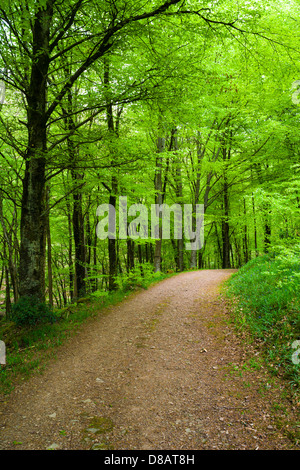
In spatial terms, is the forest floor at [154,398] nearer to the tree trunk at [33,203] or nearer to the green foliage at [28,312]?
the green foliage at [28,312]

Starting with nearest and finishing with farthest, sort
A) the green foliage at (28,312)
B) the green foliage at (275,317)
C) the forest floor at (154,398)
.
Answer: the forest floor at (154,398) < the green foliage at (275,317) < the green foliage at (28,312)

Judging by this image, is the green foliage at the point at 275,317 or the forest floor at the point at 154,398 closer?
the forest floor at the point at 154,398

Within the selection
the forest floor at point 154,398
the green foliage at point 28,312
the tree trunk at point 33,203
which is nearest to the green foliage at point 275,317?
the forest floor at point 154,398

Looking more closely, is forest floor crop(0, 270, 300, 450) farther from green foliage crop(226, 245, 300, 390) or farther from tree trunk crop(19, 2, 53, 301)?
tree trunk crop(19, 2, 53, 301)

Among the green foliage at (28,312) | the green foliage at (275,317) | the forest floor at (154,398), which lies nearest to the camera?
the forest floor at (154,398)

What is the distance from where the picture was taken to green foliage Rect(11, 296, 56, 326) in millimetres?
5781

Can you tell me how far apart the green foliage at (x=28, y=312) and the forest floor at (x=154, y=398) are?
106 centimetres

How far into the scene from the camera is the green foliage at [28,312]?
5.78 meters

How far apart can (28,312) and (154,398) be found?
3.74 meters

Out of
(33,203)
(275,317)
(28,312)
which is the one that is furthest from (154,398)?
(33,203)

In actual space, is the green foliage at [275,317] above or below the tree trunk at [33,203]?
below

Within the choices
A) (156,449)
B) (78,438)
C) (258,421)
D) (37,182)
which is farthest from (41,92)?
(258,421)

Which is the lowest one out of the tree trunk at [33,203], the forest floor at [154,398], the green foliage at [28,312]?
the forest floor at [154,398]

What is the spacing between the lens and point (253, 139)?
14008 millimetres
